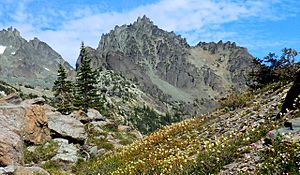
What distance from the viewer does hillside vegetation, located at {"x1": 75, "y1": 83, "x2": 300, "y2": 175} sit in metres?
11.1

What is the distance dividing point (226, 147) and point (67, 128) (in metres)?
19.2

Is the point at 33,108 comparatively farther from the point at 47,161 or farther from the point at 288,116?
the point at 288,116

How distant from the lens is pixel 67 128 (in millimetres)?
31203

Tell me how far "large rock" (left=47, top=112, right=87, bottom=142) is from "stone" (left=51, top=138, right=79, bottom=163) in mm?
740

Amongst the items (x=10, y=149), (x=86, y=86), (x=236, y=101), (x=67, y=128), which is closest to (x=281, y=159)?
(x=10, y=149)

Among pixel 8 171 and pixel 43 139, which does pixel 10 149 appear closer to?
pixel 8 171

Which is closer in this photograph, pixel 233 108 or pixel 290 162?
pixel 290 162

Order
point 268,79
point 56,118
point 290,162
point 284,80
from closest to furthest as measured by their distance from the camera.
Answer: point 290,162 → point 284,80 → point 268,79 → point 56,118

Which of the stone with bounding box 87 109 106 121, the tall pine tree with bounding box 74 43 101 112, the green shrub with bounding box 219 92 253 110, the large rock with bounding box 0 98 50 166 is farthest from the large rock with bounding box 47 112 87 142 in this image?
the tall pine tree with bounding box 74 43 101 112

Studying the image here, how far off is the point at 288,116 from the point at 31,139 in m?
18.5

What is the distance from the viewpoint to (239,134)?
15.6 metres

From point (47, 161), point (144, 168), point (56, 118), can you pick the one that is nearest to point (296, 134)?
point (144, 168)

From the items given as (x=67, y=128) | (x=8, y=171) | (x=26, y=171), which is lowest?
(x=26, y=171)

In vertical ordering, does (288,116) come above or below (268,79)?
below
